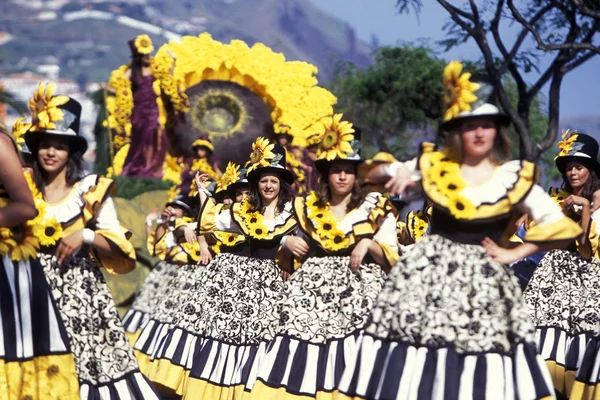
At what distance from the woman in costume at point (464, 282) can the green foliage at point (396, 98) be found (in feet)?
53.0

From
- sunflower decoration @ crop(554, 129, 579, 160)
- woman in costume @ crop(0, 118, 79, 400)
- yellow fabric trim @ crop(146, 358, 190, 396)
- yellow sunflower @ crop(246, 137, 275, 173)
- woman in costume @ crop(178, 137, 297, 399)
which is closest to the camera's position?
woman in costume @ crop(0, 118, 79, 400)

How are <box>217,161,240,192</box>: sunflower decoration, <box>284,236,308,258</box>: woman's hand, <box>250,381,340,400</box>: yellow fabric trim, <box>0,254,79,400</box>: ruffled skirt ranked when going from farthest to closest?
<box>217,161,240,192</box>: sunflower decoration
<box>284,236,308,258</box>: woman's hand
<box>250,381,340,400</box>: yellow fabric trim
<box>0,254,79,400</box>: ruffled skirt

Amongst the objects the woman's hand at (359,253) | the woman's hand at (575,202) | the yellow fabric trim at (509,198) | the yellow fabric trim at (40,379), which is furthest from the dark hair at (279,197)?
the yellow fabric trim at (509,198)

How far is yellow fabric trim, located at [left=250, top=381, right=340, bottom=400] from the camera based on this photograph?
8.30 meters

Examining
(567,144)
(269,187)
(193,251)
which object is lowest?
(193,251)

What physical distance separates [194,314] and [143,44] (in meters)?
9.50

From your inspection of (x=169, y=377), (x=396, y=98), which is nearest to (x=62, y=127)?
(x=169, y=377)

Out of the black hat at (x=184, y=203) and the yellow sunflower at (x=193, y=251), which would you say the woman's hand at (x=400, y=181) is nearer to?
the yellow sunflower at (x=193, y=251)

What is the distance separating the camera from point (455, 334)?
21.3ft

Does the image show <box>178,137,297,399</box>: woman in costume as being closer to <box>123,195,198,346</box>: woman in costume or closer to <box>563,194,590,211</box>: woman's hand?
<box>563,194,590,211</box>: woman's hand

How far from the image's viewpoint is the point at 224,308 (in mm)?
10047

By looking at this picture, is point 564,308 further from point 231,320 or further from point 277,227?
point 231,320

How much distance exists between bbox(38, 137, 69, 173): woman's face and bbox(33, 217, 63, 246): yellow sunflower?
13.2 inches

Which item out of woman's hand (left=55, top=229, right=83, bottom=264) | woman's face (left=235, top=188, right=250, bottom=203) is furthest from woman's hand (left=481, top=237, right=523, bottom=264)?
woman's face (left=235, top=188, right=250, bottom=203)
